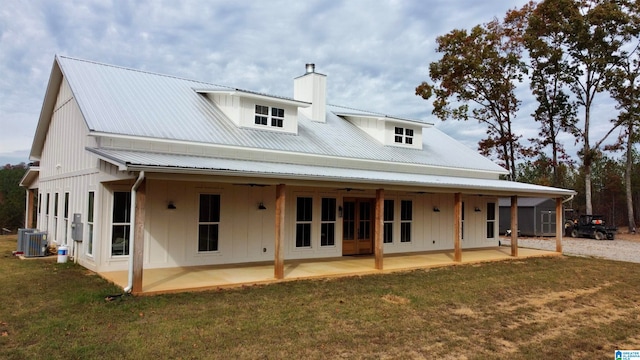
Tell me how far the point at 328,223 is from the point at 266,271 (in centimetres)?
324

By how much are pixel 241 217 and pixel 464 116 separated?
24932 millimetres

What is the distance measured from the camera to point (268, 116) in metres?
13.3

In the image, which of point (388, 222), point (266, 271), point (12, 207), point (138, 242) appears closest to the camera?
point (138, 242)

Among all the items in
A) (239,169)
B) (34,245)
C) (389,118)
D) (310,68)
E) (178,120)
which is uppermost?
(310,68)

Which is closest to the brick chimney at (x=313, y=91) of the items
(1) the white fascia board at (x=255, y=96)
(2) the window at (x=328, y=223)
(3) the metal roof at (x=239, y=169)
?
(1) the white fascia board at (x=255, y=96)

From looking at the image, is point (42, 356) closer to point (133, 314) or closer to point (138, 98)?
point (133, 314)

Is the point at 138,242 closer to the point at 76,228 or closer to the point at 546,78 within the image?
the point at 76,228

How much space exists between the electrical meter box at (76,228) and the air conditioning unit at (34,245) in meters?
1.77

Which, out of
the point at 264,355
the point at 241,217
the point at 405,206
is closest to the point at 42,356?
the point at 264,355

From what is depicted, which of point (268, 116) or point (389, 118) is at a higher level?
point (389, 118)

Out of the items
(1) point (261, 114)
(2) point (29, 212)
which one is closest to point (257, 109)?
(1) point (261, 114)

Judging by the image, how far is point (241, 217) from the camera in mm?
11320

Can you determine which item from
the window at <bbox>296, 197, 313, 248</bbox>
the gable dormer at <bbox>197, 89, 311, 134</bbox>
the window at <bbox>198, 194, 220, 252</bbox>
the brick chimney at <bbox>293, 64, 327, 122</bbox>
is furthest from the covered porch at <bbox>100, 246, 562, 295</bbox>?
the brick chimney at <bbox>293, 64, 327, 122</bbox>

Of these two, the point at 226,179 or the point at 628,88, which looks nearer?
the point at 226,179
